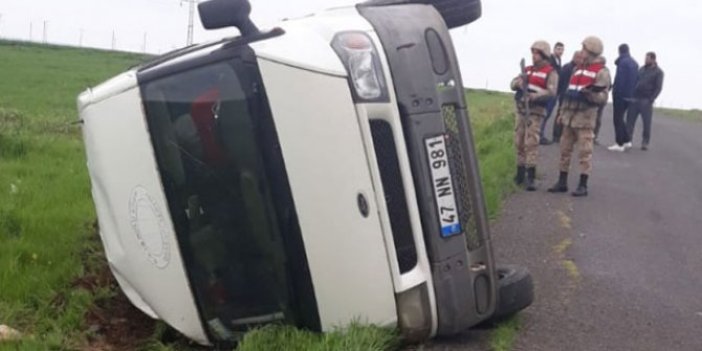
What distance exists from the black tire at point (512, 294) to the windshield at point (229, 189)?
1080mm

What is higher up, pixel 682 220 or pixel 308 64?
pixel 308 64

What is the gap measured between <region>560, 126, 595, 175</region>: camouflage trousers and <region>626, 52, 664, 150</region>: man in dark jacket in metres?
6.03

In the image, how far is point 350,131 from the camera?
421 cm

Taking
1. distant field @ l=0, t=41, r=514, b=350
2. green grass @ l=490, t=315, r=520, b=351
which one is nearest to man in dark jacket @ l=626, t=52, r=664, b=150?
distant field @ l=0, t=41, r=514, b=350

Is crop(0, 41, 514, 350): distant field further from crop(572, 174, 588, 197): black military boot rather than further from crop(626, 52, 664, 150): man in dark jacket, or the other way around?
crop(626, 52, 664, 150): man in dark jacket

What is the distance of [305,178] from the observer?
4227mm

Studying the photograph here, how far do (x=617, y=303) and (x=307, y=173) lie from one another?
2325mm

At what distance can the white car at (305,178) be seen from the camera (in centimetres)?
423

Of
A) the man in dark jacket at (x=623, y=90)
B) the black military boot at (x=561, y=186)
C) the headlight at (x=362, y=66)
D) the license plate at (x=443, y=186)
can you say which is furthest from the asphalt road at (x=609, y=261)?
the man in dark jacket at (x=623, y=90)

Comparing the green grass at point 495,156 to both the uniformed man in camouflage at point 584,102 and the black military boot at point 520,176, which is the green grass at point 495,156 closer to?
the black military boot at point 520,176

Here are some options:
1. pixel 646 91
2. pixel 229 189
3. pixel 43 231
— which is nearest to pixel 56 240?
pixel 43 231

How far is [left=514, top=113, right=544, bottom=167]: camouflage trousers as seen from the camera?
9336 mm

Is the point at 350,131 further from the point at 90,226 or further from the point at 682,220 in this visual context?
the point at 682,220

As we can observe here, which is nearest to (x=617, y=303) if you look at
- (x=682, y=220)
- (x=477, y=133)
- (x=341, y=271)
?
(x=341, y=271)
